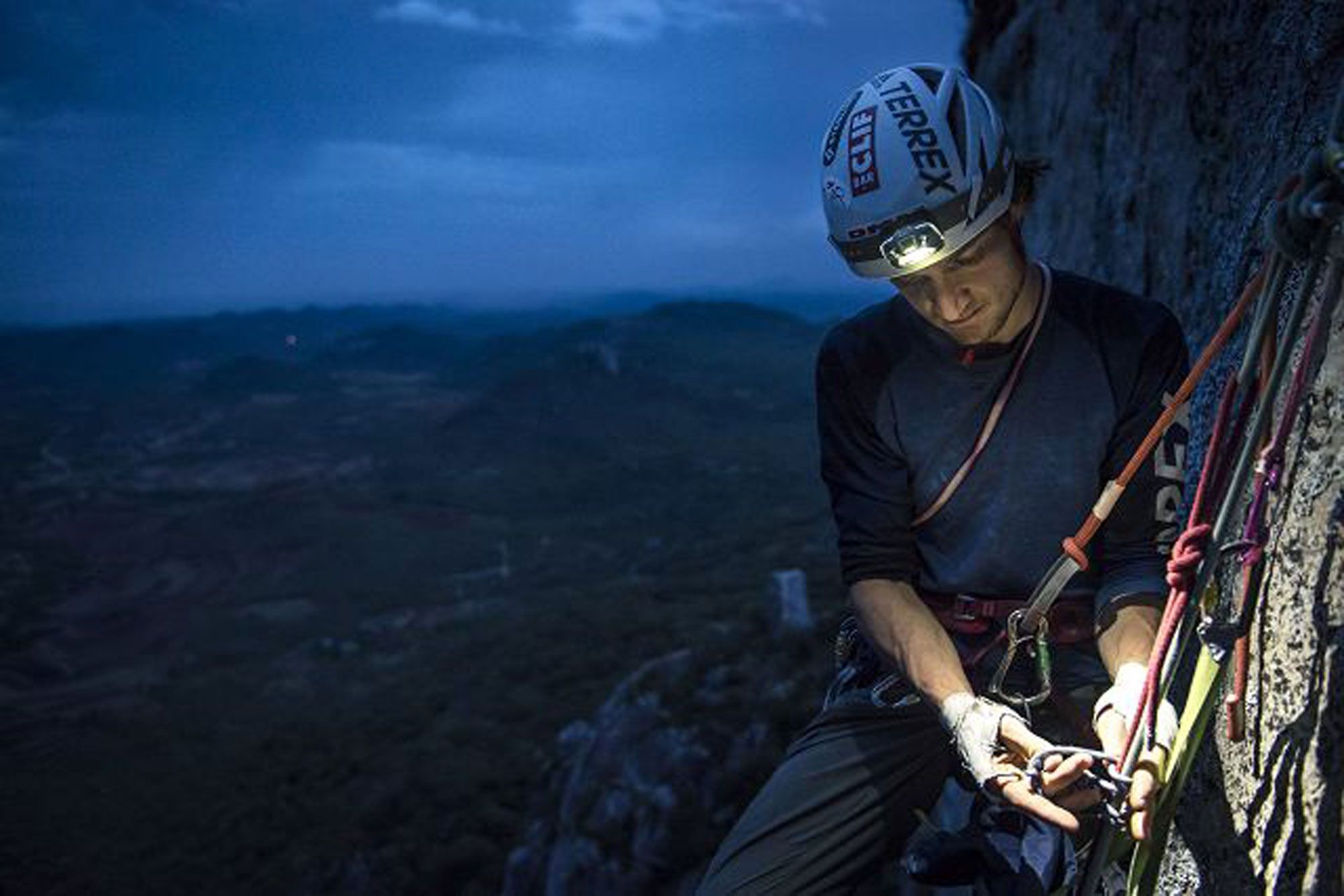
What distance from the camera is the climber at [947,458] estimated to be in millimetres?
2504

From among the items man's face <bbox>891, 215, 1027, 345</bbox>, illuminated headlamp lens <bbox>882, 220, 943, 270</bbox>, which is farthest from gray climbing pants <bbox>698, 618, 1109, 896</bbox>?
illuminated headlamp lens <bbox>882, 220, 943, 270</bbox>

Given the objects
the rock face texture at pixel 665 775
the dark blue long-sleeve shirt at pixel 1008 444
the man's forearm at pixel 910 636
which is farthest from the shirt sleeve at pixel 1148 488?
the rock face texture at pixel 665 775

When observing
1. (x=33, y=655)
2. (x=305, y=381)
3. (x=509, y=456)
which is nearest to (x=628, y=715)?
(x=33, y=655)

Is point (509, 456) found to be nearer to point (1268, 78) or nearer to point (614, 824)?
point (614, 824)

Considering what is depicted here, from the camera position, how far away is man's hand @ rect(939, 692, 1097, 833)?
6.66 ft

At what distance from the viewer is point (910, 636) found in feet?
8.55

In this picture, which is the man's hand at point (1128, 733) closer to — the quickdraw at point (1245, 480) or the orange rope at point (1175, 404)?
the quickdraw at point (1245, 480)

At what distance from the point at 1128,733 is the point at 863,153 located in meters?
1.92

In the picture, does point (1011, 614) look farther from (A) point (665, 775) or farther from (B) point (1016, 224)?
(A) point (665, 775)

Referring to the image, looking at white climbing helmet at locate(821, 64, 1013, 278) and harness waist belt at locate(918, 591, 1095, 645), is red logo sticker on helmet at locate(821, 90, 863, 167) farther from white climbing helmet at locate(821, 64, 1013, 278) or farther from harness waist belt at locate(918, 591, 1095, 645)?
harness waist belt at locate(918, 591, 1095, 645)

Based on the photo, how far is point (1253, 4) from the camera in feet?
11.1

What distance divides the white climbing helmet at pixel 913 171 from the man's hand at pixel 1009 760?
1.42 metres

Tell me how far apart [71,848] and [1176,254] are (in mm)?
33382

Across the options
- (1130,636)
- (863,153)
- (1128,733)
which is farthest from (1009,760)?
(863,153)
